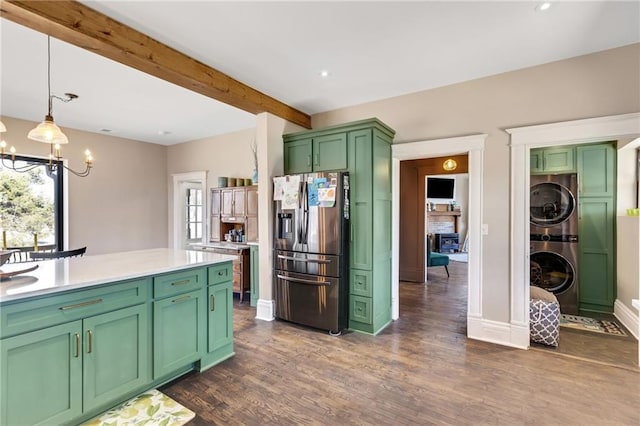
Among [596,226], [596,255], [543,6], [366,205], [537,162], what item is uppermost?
[543,6]

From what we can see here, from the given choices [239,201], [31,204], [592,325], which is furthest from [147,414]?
[592,325]

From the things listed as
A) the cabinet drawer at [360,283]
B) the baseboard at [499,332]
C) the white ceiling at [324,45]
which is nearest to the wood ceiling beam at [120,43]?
the white ceiling at [324,45]

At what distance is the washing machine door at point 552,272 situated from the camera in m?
3.87

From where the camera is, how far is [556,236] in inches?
154

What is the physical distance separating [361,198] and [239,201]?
2.28 m

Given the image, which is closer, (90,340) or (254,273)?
(90,340)

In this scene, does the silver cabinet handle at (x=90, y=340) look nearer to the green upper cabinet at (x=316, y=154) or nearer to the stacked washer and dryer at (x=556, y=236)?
the green upper cabinet at (x=316, y=154)

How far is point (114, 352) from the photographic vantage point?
6.36ft

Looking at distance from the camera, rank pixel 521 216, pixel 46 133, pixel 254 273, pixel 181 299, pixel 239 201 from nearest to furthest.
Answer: pixel 181 299 < pixel 46 133 < pixel 521 216 < pixel 254 273 < pixel 239 201

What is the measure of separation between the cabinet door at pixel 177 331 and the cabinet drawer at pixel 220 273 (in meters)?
0.13

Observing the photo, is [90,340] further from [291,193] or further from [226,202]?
[226,202]

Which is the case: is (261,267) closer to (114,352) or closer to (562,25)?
(114,352)

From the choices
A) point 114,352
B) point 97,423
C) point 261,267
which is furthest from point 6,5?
point 261,267

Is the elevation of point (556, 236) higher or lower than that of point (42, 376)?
higher
